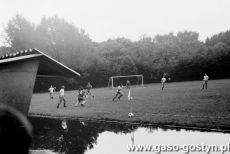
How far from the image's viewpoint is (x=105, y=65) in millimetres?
59344

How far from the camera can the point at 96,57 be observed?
60.5m

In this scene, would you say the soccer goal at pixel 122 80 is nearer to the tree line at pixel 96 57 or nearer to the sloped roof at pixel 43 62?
the tree line at pixel 96 57

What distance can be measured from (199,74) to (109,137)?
172 feet

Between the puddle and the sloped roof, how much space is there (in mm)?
2883

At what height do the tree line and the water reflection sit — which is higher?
the tree line

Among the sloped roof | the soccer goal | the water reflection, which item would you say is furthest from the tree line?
the sloped roof

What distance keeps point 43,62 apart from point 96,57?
53.8m

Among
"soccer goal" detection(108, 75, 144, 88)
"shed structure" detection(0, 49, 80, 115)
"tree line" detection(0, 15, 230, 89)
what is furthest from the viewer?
"soccer goal" detection(108, 75, 144, 88)

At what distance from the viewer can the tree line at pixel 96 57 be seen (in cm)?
5644

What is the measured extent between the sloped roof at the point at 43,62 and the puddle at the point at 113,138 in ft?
9.46

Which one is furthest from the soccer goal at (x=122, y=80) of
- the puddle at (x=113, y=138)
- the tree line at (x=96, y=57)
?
the puddle at (x=113, y=138)

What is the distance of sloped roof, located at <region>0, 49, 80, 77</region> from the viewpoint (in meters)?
6.32

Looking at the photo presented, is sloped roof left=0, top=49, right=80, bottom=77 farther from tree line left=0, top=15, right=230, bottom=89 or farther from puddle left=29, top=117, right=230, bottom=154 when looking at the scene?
tree line left=0, top=15, right=230, bottom=89

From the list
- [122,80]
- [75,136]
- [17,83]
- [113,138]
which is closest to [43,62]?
[17,83]
